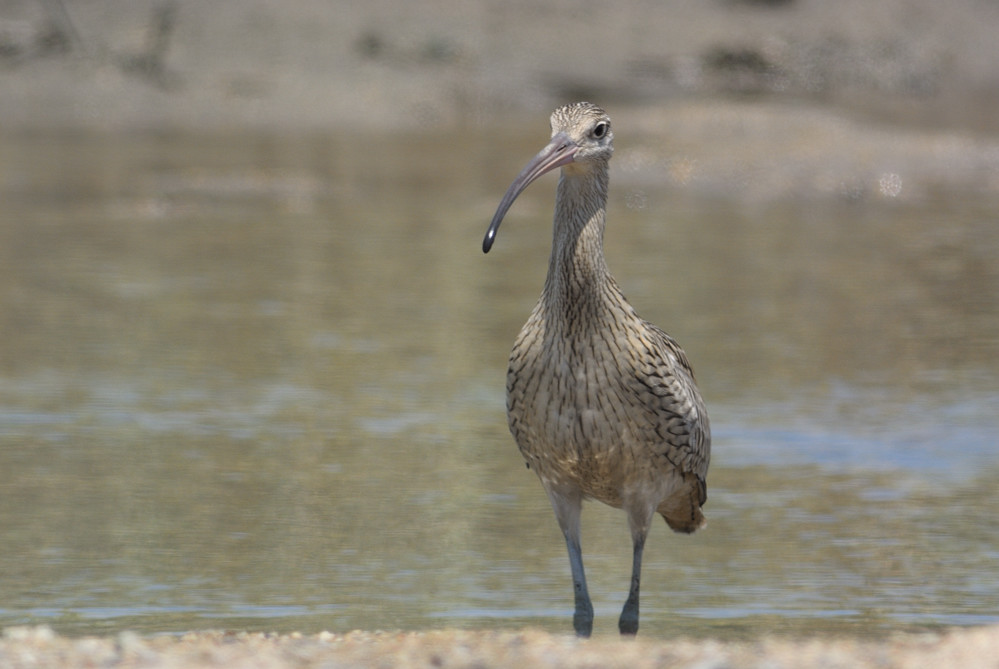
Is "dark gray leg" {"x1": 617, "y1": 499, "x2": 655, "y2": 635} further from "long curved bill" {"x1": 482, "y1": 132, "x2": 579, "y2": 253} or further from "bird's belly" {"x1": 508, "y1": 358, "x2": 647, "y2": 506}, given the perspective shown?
"long curved bill" {"x1": 482, "y1": 132, "x2": 579, "y2": 253}

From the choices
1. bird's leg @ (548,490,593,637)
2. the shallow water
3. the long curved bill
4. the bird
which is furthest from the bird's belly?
the shallow water

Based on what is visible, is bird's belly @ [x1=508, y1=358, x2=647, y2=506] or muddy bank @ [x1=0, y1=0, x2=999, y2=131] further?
muddy bank @ [x1=0, y1=0, x2=999, y2=131]

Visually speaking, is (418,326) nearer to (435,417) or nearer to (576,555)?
(435,417)

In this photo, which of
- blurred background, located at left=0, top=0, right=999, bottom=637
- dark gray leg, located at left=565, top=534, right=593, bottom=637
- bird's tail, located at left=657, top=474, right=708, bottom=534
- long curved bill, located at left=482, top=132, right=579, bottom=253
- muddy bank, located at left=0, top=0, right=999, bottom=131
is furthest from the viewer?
muddy bank, located at left=0, top=0, right=999, bottom=131

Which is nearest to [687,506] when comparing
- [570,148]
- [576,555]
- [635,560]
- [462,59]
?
[635,560]

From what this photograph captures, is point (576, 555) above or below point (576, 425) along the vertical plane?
below

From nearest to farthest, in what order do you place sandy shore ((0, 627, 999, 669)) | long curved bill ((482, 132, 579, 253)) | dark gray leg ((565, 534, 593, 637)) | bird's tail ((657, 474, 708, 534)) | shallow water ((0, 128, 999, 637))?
1. sandy shore ((0, 627, 999, 669))
2. long curved bill ((482, 132, 579, 253))
3. dark gray leg ((565, 534, 593, 637))
4. bird's tail ((657, 474, 708, 534))
5. shallow water ((0, 128, 999, 637))

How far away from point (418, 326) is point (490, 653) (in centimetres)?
735

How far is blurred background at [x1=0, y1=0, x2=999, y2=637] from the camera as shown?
6996 mm

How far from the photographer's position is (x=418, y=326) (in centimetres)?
1230

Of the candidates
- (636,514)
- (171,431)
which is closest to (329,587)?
(636,514)

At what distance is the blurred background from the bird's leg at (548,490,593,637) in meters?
0.37

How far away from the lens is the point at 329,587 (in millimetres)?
6793

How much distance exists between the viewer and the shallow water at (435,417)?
22.3ft
